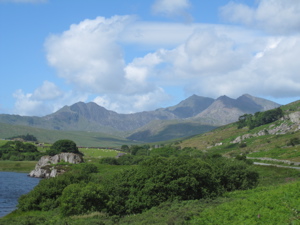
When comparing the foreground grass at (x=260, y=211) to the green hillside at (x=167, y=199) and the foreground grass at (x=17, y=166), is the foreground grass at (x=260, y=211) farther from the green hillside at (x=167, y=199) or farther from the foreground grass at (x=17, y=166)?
the foreground grass at (x=17, y=166)

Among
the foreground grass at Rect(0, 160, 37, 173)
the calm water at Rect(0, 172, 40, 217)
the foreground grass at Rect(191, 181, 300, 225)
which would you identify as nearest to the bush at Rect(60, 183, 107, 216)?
the foreground grass at Rect(191, 181, 300, 225)

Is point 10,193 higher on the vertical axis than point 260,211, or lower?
lower

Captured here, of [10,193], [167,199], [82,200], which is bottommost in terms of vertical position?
[10,193]

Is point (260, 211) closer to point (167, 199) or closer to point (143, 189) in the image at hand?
point (167, 199)

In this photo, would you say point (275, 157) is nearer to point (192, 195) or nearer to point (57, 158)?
point (192, 195)

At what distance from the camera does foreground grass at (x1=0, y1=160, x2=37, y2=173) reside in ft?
600

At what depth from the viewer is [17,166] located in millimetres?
188375

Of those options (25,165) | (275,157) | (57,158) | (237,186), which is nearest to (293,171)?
(237,186)

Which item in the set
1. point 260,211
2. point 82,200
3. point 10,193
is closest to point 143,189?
point 82,200

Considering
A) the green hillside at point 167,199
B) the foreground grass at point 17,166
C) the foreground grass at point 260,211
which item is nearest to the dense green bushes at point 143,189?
the green hillside at point 167,199

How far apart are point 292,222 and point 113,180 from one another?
37259 mm

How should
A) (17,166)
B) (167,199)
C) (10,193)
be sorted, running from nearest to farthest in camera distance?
(167,199), (10,193), (17,166)

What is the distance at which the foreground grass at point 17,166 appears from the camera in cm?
18275

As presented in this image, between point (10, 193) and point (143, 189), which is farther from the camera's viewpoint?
point (10, 193)
